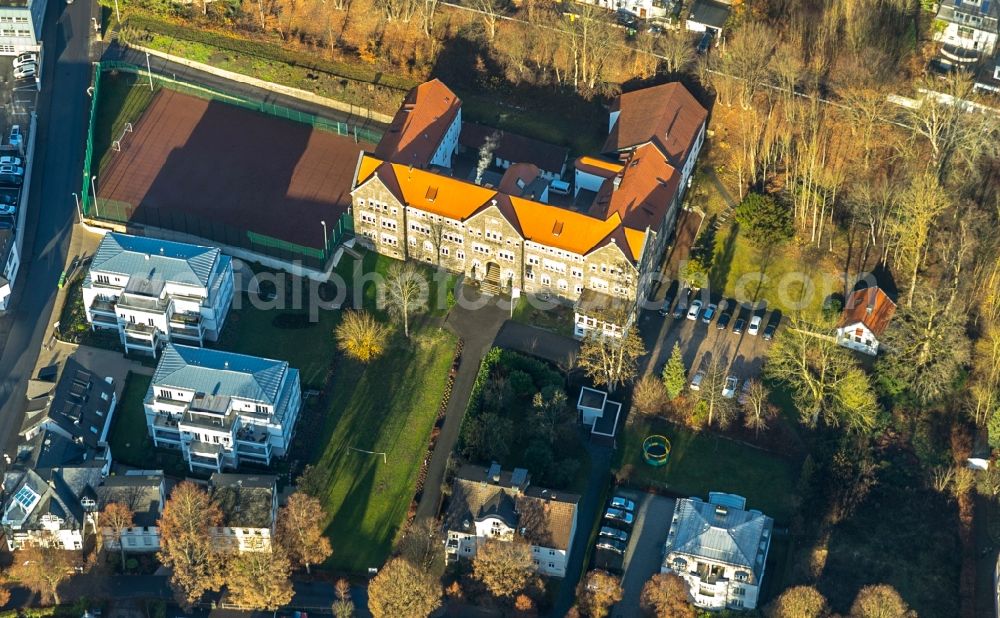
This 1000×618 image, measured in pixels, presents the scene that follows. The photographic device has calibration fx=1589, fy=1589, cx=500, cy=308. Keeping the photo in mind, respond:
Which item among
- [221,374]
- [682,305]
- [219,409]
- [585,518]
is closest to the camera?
[219,409]

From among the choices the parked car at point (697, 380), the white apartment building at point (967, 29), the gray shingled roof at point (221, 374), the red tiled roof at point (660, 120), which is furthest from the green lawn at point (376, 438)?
the white apartment building at point (967, 29)

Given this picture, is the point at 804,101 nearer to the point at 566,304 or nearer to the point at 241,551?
the point at 566,304

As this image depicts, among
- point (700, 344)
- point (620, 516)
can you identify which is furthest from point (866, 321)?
point (620, 516)

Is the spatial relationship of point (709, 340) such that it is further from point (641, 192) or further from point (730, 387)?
point (641, 192)

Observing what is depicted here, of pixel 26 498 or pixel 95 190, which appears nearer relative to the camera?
pixel 26 498

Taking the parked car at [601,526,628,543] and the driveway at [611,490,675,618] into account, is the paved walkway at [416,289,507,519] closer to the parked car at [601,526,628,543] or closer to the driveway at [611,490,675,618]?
the parked car at [601,526,628,543]

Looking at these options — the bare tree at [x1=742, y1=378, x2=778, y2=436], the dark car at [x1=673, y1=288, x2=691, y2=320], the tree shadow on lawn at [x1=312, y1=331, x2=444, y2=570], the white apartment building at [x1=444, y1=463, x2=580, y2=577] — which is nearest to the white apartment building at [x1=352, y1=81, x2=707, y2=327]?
the dark car at [x1=673, y1=288, x2=691, y2=320]

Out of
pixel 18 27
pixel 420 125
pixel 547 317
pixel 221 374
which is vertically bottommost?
pixel 221 374

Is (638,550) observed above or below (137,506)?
above
